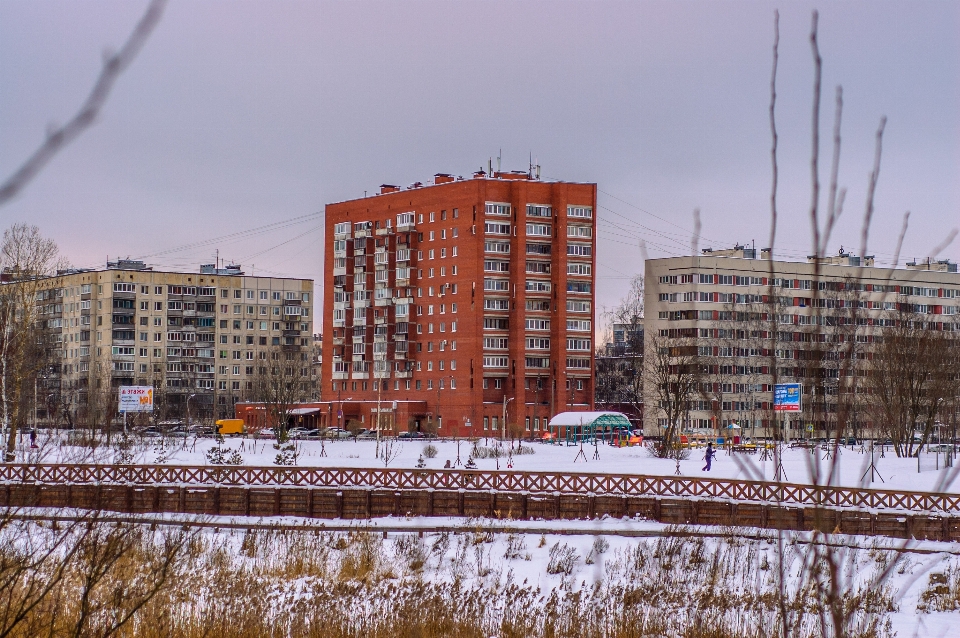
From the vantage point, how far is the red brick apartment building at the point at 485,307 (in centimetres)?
10038

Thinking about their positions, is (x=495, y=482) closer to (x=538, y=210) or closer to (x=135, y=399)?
(x=135, y=399)

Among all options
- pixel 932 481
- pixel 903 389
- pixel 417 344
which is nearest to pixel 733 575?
pixel 932 481

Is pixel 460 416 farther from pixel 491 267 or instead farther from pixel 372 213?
pixel 372 213

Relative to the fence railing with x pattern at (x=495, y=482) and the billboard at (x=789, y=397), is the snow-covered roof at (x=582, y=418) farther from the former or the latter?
the fence railing with x pattern at (x=495, y=482)

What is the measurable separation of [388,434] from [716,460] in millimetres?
41598

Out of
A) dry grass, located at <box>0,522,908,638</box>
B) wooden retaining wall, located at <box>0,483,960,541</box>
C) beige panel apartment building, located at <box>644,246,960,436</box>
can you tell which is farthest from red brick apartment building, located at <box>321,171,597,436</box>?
dry grass, located at <box>0,522,908,638</box>

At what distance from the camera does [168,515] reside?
4250cm

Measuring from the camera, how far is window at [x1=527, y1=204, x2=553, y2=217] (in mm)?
101438

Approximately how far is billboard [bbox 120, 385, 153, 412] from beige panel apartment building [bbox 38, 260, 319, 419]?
167ft

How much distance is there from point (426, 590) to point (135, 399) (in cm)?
5303

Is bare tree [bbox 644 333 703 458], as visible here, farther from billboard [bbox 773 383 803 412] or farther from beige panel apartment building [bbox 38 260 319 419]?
beige panel apartment building [bbox 38 260 319 419]

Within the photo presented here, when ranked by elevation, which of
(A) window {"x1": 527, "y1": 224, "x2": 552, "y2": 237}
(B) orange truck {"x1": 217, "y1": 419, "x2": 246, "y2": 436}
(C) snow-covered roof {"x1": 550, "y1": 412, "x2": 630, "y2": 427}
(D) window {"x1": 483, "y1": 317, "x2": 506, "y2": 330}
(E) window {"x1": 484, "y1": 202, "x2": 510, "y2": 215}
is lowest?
(B) orange truck {"x1": 217, "y1": 419, "x2": 246, "y2": 436}

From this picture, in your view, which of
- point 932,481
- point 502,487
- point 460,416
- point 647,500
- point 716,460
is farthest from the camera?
point 460,416

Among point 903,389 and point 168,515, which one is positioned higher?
point 903,389
